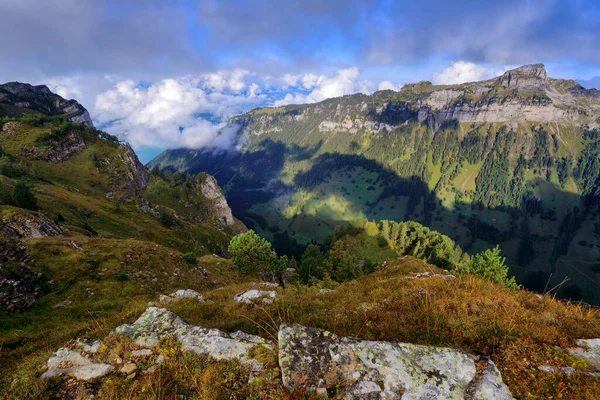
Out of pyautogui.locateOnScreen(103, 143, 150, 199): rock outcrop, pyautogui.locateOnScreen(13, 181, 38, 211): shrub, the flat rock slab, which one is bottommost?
the flat rock slab

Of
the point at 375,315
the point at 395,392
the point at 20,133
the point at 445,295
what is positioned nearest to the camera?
the point at 395,392

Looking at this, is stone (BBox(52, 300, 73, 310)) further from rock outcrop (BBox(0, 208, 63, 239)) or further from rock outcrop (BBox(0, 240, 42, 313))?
rock outcrop (BBox(0, 208, 63, 239))

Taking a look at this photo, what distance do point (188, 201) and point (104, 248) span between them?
136 metres

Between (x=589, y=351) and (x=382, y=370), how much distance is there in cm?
654

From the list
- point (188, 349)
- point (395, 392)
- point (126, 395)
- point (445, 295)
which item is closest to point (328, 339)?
point (395, 392)

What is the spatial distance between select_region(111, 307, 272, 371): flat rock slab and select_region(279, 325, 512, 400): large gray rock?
1319 millimetres

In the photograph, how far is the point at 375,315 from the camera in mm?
10398

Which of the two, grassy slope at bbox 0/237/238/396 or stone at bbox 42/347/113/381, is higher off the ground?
stone at bbox 42/347/113/381

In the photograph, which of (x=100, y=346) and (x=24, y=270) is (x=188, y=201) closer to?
(x=24, y=270)

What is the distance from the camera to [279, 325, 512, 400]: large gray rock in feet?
21.0

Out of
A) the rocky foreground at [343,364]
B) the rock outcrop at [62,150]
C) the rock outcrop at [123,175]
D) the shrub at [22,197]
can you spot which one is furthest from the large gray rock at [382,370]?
the rock outcrop at [62,150]

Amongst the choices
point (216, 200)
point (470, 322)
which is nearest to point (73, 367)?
point (470, 322)

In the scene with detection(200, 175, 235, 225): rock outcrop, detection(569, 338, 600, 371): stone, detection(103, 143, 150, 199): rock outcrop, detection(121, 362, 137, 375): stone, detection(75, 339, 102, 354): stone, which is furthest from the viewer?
detection(200, 175, 235, 225): rock outcrop

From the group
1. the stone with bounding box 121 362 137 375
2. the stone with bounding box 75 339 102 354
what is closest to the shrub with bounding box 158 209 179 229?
the stone with bounding box 75 339 102 354
